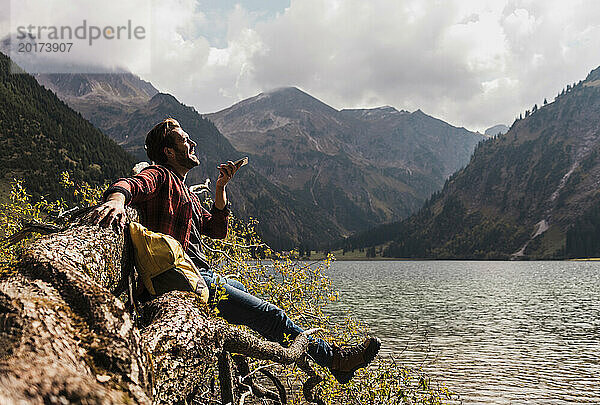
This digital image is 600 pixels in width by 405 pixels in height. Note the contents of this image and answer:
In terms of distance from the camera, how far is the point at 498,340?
132 ft

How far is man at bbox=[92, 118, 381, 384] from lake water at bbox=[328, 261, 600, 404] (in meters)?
8.98

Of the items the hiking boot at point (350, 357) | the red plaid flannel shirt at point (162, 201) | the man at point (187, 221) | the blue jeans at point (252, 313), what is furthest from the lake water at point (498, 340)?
the red plaid flannel shirt at point (162, 201)

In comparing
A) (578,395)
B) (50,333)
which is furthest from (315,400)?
(578,395)

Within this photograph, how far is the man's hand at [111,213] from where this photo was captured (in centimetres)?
305

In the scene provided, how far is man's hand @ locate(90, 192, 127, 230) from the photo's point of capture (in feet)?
10.0

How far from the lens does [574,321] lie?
4934cm

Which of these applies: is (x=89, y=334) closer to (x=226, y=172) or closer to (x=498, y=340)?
(x=226, y=172)

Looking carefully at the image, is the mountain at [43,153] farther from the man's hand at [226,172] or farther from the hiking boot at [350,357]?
the hiking boot at [350,357]

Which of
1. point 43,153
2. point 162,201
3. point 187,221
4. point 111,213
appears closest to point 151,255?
point 111,213

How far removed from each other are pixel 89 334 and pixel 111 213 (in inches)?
48.7

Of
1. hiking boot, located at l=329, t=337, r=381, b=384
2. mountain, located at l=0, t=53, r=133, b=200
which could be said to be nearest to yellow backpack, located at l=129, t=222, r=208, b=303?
hiking boot, located at l=329, t=337, r=381, b=384

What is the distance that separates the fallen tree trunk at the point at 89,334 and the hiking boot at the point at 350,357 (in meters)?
2.27

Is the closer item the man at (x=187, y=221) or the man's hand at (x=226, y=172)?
the man at (x=187, y=221)

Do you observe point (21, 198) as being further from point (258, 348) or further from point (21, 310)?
point (21, 310)
